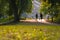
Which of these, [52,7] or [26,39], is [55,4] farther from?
[26,39]

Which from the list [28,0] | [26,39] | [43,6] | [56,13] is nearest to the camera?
[26,39]

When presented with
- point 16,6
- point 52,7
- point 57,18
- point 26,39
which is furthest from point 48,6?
point 26,39

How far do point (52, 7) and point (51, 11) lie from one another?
2.23 ft

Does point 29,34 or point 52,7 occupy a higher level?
point 52,7

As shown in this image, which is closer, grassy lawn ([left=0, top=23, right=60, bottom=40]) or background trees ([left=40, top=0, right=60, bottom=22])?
grassy lawn ([left=0, top=23, right=60, bottom=40])

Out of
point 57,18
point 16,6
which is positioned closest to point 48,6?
point 57,18

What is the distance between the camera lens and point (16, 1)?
33.3 metres

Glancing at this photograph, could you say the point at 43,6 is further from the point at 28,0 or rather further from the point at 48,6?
the point at 28,0

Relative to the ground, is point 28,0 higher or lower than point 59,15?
higher

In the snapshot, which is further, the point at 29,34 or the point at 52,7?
the point at 52,7

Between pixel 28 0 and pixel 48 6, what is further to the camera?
pixel 48 6

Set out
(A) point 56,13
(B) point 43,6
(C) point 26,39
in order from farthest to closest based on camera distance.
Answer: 1. (B) point 43,6
2. (A) point 56,13
3. (C) point 26,39

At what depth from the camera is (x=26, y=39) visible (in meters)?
9.45

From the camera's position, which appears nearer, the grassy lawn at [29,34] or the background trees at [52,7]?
the grassy lawn at [29,34]
